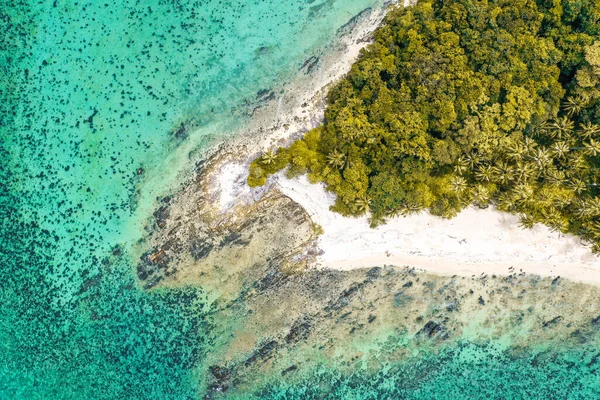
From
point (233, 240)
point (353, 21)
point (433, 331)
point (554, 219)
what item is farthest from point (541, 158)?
point (233, 240)

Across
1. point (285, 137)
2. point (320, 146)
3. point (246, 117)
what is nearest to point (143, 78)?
point (246, 117)

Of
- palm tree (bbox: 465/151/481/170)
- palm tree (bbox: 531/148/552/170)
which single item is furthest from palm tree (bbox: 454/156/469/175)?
palm tree (bbox: 531/148/552/170)

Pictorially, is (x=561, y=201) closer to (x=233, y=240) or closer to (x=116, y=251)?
(x=233, y=240)

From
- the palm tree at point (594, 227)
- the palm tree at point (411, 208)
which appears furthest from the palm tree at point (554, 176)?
the palm tree at point (411, 208)

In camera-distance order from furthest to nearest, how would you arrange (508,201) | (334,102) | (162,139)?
(162,139)
(334,102)
(508,201)

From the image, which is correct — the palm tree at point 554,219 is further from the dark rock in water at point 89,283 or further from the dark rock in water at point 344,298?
the dark rock in water at point 89,283

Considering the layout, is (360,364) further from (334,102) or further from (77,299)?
(77,299)

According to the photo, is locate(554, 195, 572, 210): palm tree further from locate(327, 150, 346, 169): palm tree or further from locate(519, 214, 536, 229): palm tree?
locate(327, 150, 346, 169): palm tree
